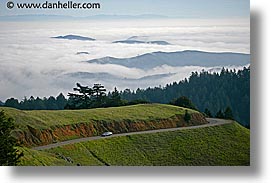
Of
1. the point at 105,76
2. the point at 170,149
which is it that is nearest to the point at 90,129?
the point at 105,76

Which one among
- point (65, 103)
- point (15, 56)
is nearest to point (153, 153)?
point (65, 103)

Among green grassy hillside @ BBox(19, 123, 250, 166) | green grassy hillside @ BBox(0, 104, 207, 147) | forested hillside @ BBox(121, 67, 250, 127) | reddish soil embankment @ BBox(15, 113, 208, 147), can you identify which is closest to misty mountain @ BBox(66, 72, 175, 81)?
forested hillside @ BBox(121, 67, 250, 127)

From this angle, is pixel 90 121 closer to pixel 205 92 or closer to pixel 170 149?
pixel 170 149

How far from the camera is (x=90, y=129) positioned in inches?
305

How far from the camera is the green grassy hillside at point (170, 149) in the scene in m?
7.70

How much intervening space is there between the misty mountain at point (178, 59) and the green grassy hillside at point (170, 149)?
1.71ft

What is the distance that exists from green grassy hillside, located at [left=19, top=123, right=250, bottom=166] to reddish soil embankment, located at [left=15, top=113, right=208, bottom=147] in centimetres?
7

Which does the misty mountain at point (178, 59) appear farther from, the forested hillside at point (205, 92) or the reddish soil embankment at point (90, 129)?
the reddish soil embankment at point (90, 129)

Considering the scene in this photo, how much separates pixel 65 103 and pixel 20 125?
1.30 ft

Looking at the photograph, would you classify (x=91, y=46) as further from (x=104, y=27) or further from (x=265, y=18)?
(x=265, y=18)

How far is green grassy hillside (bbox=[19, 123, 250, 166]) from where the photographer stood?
770 cm

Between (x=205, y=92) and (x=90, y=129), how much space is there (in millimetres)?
968

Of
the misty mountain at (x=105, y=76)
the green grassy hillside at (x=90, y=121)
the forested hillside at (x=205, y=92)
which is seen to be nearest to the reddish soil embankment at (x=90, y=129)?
the green grassy hillside at (x=90, y=121)
